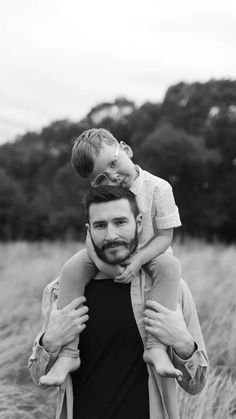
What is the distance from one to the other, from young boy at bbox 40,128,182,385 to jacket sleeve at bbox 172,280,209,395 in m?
0.05

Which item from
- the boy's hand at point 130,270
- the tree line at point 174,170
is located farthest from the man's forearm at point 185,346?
the tree line at point 174,170

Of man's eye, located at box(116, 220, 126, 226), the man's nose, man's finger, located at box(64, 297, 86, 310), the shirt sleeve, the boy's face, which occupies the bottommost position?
man's finger, located at box(64, 297, 86, 310)

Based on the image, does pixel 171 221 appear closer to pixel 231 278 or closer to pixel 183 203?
pixel 231 278

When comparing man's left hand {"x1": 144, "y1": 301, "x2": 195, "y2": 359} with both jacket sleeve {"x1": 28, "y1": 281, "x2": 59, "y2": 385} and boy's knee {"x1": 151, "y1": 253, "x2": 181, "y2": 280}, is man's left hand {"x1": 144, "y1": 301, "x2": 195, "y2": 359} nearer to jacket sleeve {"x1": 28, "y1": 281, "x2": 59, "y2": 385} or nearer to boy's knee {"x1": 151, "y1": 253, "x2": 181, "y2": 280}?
boy's knee {"x1": 151, "y1": 253, "x2": 181, "y2": 280}

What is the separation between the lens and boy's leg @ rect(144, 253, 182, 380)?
6.61ft

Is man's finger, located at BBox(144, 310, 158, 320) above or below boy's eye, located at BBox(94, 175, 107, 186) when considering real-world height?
below

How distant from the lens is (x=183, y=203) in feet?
70.1

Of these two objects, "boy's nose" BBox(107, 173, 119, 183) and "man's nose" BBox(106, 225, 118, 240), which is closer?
"man's nose" BBox(106, 225, 118, 240)

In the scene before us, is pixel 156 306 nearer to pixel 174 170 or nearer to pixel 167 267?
pixel 167 267

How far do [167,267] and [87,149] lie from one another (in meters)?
0.58

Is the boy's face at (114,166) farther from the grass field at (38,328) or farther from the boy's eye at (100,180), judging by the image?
the grass field at (38,328)

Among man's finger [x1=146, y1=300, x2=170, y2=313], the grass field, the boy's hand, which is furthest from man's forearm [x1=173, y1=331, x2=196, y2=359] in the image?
the grass field

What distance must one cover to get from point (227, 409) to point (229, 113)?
2045 cm

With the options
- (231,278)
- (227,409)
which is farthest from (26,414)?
(231,278)
